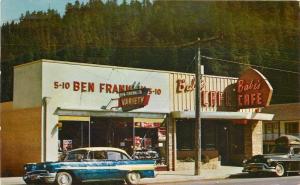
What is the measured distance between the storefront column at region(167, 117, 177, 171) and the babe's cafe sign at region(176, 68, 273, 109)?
1.92 m

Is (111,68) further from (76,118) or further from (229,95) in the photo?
(229,95)

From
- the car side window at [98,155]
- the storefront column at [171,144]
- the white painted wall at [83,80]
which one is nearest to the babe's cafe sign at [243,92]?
the white painted wall at [83,80]

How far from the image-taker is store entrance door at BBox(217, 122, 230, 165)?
103 ft

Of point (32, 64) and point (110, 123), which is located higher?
point (32, 64)

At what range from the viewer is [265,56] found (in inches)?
1775

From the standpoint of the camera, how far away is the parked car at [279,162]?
2423 cm

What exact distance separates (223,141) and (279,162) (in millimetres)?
7585

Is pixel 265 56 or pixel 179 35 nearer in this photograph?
pixel 179 35

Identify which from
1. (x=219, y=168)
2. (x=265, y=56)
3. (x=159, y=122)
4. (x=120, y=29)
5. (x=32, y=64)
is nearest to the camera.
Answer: (x=32, y=64)

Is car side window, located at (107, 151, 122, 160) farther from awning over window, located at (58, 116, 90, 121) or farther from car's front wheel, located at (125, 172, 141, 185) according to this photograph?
awning over window, located at (58, 116, 90, 121)

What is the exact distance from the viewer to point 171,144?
27719 millimetres

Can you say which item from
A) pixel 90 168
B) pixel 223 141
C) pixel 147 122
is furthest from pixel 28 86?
pixel 223 141

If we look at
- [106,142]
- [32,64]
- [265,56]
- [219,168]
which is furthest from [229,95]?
[265,56]

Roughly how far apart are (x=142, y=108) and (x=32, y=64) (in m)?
6.10
